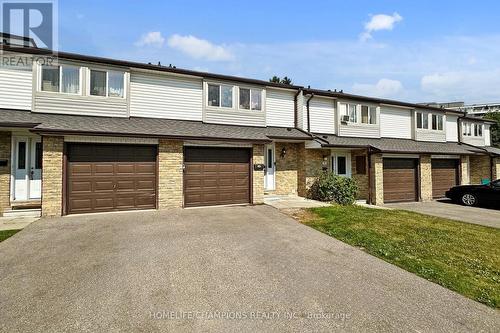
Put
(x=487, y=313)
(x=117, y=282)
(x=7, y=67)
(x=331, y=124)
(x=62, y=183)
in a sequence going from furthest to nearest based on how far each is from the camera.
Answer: (x=331, y=124)
(x=7, y=67)
(x=62, y=183)
(x=117, y=282)
(x=487, y=313)

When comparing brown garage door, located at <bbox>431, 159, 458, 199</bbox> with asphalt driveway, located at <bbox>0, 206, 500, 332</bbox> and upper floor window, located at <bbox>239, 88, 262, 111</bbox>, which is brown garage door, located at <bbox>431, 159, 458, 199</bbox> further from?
asphalt driveway, located at <bbox>0, 206, 500, 332</bbox>

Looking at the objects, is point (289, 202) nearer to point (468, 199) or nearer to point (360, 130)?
point (360, 130)

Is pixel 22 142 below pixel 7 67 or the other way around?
below

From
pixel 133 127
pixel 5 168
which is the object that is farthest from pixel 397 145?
pixel 5 168

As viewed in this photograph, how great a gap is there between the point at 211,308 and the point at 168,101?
33.6ft

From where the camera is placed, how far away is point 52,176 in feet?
30.3

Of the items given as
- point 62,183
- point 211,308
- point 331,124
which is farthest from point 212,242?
point 331,124

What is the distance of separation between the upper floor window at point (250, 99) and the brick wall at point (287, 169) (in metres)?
2.21

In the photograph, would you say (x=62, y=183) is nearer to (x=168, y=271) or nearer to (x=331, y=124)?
(x=168, y=271)

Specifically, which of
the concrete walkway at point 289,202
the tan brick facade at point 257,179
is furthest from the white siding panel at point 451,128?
the tan brick facade at point 257,179

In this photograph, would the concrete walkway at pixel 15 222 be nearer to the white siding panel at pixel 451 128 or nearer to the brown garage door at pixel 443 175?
the brown garage door at pixel 443 175

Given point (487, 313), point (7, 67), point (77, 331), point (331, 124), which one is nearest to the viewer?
point (77, 331)

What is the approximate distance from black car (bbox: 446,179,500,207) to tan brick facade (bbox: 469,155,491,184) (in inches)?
242

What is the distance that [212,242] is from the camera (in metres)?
6.79
